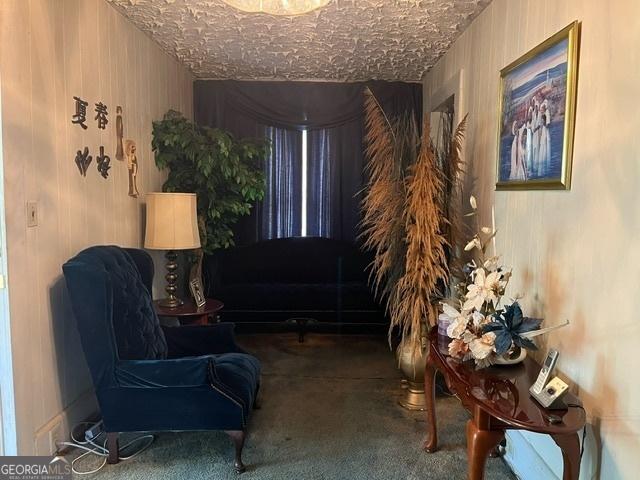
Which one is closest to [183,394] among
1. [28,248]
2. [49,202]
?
[28,248]

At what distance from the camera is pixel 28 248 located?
206 centimetres

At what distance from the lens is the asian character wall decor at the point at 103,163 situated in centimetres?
270

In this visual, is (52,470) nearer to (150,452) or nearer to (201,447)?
(150,452)

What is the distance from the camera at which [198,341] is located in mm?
2709

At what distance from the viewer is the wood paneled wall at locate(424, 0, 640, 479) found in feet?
4.77

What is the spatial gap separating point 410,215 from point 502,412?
4.44ft

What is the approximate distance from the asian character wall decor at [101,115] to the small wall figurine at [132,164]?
0.29 meters

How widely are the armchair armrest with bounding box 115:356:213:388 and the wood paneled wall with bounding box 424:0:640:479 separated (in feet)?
4.88

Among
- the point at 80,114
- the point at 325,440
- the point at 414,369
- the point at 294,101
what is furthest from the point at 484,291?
the point at 294,101

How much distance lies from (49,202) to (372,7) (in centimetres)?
206

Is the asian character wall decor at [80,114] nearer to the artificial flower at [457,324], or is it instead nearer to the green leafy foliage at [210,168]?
the green leafy foliage at [210,168]

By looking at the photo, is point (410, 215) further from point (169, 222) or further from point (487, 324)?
point (169, 222)

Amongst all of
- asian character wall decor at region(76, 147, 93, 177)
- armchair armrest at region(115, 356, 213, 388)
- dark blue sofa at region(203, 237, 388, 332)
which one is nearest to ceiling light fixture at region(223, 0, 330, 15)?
asian character wall decor at region(76, 147, 93, 177)

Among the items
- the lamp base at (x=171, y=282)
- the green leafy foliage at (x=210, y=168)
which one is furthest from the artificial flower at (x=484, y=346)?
the green leafy foliage at (x=210, y=168)
